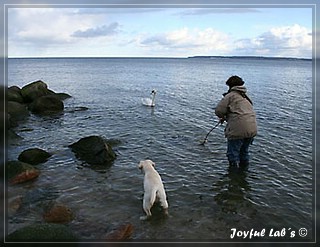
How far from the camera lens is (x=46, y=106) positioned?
20.5m

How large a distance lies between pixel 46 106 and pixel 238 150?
46.4 feet

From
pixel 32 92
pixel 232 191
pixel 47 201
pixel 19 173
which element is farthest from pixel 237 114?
pixel 32 92

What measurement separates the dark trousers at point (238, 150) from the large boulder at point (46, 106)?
1349 centimetres

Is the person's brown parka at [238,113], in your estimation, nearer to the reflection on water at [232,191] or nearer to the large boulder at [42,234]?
the reflection on water at [232,191]

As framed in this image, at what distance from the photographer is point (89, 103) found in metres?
25.0

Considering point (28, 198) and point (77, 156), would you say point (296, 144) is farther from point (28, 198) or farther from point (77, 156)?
point (28, 198)

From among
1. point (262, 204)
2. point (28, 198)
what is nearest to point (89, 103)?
point (28, 198)

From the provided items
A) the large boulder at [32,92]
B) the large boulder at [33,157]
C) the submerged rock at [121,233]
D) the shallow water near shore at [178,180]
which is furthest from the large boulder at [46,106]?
the submerged rock at [121,233]

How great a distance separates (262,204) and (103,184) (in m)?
4.24

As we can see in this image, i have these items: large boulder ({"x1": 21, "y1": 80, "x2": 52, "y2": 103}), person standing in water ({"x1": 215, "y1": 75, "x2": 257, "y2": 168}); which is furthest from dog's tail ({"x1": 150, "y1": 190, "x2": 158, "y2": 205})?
large boulder ({"x1": 21, "y1": 80, "x2": 52, "y2": 103})

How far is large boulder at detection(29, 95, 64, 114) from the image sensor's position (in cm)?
2022

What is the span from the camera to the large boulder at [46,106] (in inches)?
796

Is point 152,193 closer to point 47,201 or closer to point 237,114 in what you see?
point 47,201

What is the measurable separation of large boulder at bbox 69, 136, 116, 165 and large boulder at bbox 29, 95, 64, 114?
9.20m
